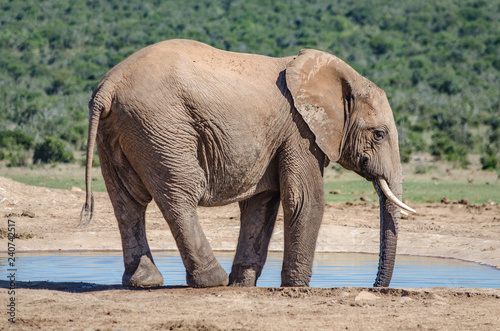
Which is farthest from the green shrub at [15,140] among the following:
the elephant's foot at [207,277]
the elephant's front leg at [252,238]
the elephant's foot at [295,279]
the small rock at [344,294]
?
the small rock at [344,294]

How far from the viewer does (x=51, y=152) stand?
20438mm

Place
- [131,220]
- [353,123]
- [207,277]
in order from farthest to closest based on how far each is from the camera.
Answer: [353,123]
[131,220]
[207,277]

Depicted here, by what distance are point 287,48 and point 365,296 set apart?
50.6 m

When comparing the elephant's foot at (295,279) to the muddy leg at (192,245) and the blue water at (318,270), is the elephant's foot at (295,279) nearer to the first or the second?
the muddy leg at (192,245)

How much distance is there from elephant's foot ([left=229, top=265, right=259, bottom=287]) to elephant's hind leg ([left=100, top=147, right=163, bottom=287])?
2.41ft

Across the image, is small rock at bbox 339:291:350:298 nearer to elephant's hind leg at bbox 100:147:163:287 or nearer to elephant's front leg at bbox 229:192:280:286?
elephant's front leg at bbox 229:192:280:286

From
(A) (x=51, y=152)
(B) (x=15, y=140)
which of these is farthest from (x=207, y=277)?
(B) (x=15, y=140)

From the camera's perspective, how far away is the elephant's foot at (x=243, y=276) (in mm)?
7141

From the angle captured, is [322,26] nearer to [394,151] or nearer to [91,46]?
[91,46]

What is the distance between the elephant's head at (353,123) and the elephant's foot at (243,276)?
1.10 metres

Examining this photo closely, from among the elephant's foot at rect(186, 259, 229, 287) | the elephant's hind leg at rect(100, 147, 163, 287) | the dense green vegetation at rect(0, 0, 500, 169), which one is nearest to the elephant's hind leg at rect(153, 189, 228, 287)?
the elephant's foot at rect(186, 259, 229, 287)

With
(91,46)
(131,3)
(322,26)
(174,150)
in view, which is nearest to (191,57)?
(174,150)

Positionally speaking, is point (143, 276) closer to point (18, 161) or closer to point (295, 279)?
point (295, 279)

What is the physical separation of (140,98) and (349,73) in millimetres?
1970
